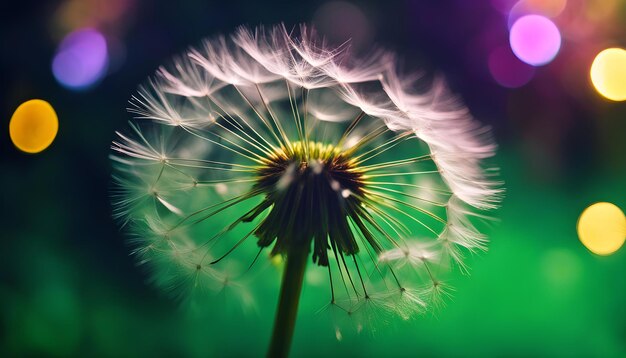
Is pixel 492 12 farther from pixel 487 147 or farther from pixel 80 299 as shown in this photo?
pixel 80 299

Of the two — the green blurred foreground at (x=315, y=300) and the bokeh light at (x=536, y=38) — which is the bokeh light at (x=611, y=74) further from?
the green blurred foreground at (x=315, y=300)

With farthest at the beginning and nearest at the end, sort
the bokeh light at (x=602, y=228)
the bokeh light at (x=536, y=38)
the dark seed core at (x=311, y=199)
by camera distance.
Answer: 1. the bokeh light at (x=536, y=38)
2. the bokeh light at (x=602, y=228)
3. the dark seed core at (x=311, y=199)

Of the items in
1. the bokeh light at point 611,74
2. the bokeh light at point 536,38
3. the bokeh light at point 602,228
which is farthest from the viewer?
the bokeh light at point 536,38

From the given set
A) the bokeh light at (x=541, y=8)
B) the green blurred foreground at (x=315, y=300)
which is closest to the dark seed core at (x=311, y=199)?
the green blurred foreground at (x=315, y=300)

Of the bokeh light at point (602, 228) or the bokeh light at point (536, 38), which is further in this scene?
the bokeh light at point (536, 38)

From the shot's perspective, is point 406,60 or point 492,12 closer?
point 406,60

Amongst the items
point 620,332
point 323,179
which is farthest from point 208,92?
point 620,332

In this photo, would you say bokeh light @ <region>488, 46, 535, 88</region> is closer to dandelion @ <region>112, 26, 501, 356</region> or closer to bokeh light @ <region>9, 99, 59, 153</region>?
dandelion @ <region>112, 26, 501, 356</region>
